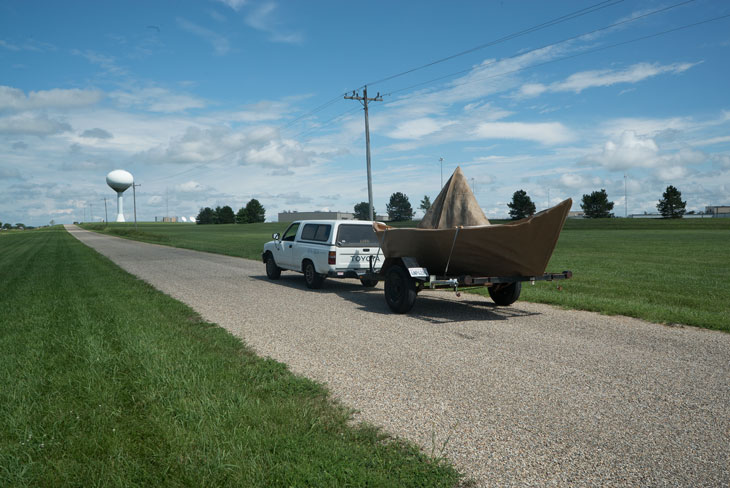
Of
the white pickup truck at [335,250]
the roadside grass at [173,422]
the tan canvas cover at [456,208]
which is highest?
the tan canvas cover at [456,208]

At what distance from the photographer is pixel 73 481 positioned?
10.4 feet

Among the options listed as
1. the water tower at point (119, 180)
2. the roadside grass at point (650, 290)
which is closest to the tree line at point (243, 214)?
the water tower at point (119, 180)

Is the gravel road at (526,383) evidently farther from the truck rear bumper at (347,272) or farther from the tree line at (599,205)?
the tree line at (599,205)

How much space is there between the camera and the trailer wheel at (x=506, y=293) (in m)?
9.57

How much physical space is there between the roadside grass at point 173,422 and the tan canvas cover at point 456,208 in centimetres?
438

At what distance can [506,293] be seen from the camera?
9750mm

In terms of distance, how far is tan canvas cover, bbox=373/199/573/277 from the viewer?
7.41 m

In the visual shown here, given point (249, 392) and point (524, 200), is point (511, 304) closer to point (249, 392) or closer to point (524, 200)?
point (249, 392)

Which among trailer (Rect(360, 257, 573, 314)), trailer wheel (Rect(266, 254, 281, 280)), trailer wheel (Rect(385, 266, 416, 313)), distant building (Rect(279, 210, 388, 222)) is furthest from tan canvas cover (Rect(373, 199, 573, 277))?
distant building (Rect(279, 210, 388, 222))

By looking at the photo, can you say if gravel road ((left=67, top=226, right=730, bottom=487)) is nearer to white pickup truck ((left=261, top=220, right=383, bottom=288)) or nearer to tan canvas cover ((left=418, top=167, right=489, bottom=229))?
tan canvas cover ((left=418, top=167, right=489, bottom=229))

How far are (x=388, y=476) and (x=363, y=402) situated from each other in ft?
4.83

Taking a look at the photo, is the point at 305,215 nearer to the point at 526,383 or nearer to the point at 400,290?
the point at 400,290

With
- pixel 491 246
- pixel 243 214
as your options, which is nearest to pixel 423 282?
pixel 491 246

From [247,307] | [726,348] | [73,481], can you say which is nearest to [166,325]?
[247,307]
